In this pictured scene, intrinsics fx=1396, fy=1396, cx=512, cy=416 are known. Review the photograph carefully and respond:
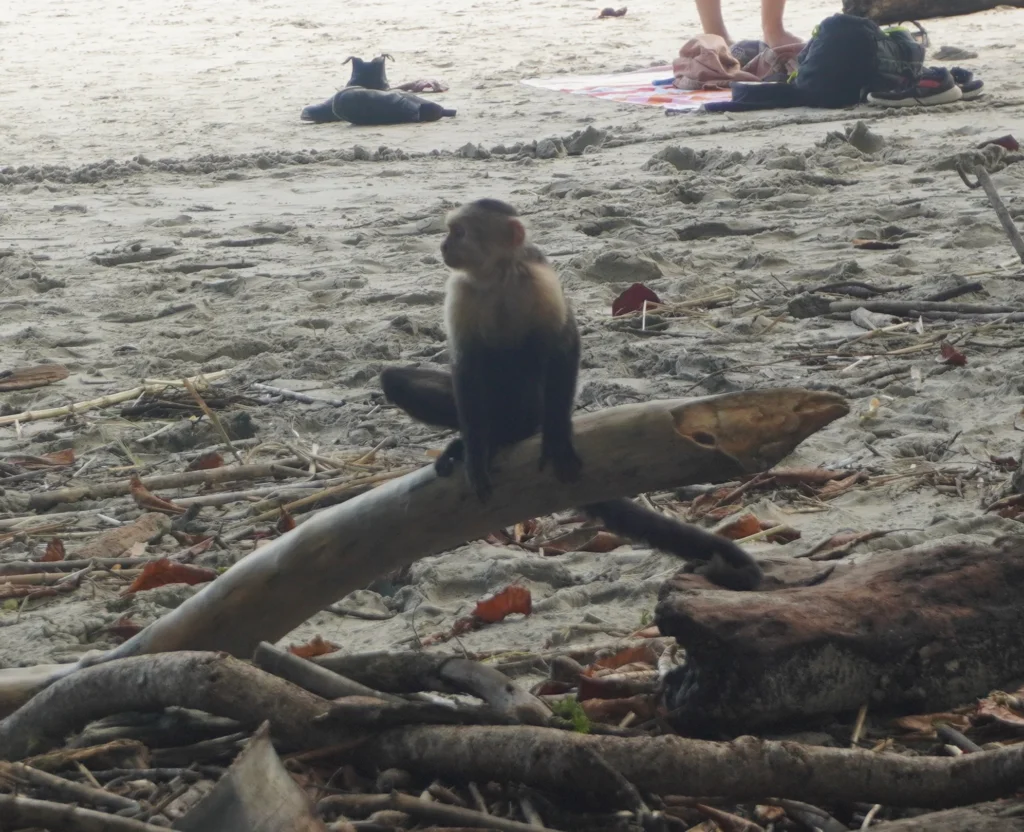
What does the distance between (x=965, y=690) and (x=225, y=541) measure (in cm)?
233

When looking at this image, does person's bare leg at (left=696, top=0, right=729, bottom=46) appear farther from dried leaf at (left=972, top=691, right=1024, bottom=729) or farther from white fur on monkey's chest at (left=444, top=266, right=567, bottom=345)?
dried leaf at (left=972, top=691, right=1024, bottom=729)

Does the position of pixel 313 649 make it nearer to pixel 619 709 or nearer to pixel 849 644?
pixel 619 709

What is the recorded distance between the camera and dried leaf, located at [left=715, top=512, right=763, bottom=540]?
13.0ft

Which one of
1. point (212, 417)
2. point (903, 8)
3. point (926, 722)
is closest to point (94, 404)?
point (212, 417)

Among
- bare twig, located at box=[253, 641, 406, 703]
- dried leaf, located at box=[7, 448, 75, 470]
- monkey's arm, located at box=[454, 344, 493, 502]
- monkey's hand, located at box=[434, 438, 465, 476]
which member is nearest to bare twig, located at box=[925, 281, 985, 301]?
monkey's arm, located at box=[454, 344, 493, 502]

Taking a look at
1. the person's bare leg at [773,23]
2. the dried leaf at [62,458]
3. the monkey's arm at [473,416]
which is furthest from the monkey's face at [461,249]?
the person's bare leg at [773,23]

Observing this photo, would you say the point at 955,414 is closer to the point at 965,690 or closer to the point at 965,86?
the point at 965,690

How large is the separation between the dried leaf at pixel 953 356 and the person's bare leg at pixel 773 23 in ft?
29.3

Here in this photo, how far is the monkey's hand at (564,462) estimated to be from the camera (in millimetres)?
3037

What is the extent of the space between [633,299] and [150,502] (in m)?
2.80

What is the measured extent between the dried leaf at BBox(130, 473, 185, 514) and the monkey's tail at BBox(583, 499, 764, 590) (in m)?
1.59

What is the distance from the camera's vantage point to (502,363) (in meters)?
3.96

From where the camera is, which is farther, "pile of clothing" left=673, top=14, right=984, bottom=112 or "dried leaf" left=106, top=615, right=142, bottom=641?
"pile of clothing" left=673, top=14, right=984, bottom=112

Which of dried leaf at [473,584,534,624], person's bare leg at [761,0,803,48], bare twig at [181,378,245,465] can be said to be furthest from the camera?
person's bare leg at [761,0,803,48]
